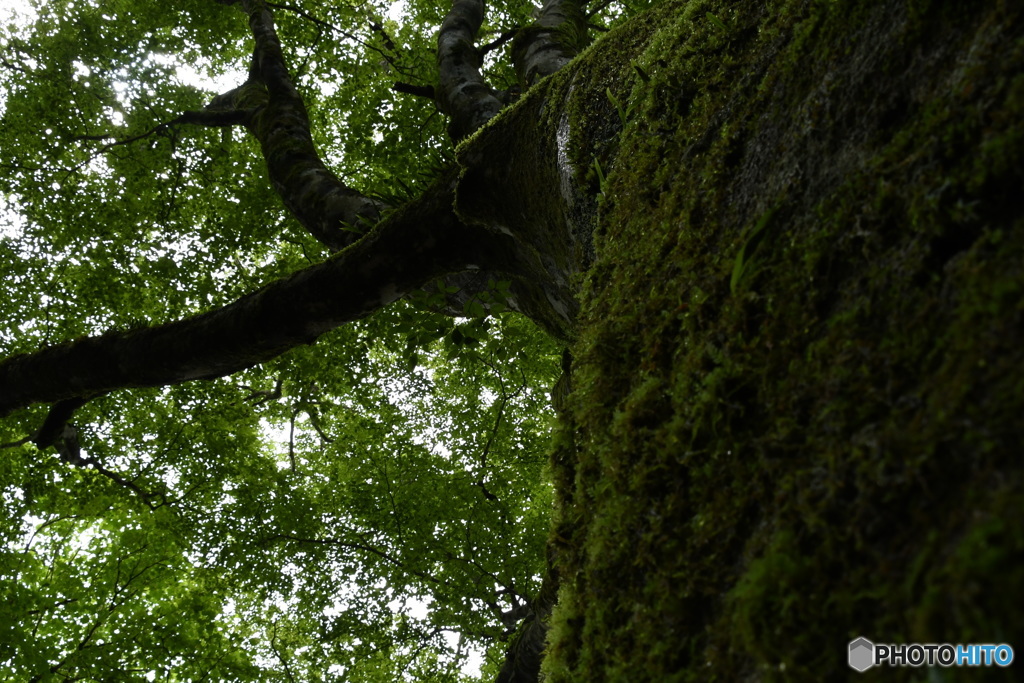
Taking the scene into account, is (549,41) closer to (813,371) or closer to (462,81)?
(462,81)

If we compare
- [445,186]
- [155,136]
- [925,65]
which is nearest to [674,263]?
[925,65]

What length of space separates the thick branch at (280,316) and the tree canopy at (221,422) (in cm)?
400

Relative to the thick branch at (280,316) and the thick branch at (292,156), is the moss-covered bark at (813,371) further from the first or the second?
the thick branch at (292,156)

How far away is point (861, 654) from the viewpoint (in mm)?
710

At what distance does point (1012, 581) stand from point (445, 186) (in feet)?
10.9

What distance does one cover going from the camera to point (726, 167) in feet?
4.76

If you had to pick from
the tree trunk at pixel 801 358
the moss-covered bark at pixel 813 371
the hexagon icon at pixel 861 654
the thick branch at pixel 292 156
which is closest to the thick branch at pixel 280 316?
the thick branch at pixel 292 156

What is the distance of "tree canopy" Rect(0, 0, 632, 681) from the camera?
956 centimetres

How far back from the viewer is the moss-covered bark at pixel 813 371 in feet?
2.31

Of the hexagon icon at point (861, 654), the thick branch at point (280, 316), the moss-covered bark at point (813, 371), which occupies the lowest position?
the hexagon icon at point (861, 654)

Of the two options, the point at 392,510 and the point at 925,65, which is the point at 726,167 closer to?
the point at 925,65

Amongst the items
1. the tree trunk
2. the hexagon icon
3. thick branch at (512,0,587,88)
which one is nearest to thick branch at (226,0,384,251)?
thick branch at (512,0,587,88)

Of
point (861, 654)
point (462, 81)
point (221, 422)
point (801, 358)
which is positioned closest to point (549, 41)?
point (462, 81)

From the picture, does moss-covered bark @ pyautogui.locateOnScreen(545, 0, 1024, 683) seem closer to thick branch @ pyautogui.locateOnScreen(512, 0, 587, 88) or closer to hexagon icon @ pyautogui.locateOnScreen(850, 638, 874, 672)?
hexagon icon @ pyautogui.locateOnScreen(850, 638, 874, 672)
